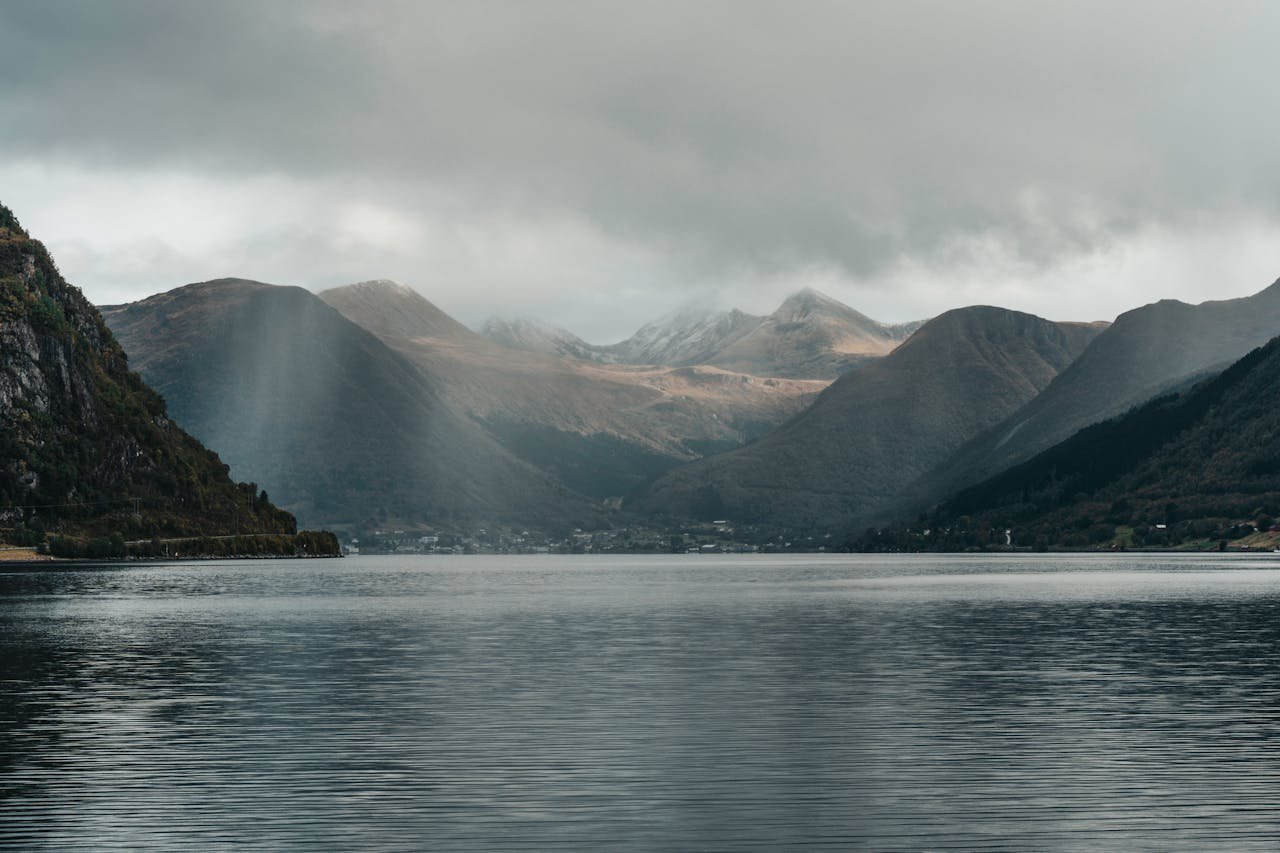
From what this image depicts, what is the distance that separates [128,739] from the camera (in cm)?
5641

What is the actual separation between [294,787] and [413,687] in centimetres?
3119

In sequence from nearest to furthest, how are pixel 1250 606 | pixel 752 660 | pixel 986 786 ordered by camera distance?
pixel 986 786 < pixel 752 660 < pixel 1250 606

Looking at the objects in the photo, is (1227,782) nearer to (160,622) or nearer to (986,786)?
(986,786)

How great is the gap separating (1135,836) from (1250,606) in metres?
129

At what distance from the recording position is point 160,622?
13612cm

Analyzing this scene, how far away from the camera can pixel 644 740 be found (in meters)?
55.8

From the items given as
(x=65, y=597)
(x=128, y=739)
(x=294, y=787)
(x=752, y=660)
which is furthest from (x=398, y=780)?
(x=65, y=597)

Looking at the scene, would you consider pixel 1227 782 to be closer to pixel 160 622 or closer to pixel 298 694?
pixel 298 694

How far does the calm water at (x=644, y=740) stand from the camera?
38.8m

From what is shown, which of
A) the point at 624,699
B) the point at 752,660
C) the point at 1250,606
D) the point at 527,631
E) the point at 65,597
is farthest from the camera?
the point at 65,597

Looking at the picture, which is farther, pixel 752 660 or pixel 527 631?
pixel 527 631

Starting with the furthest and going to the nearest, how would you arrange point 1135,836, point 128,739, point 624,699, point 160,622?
point 160,622 < point 624,699 < point 128,739 < point 1135,836

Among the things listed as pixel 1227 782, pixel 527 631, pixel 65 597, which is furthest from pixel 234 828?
pixel 65 597

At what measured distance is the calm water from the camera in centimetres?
3881
